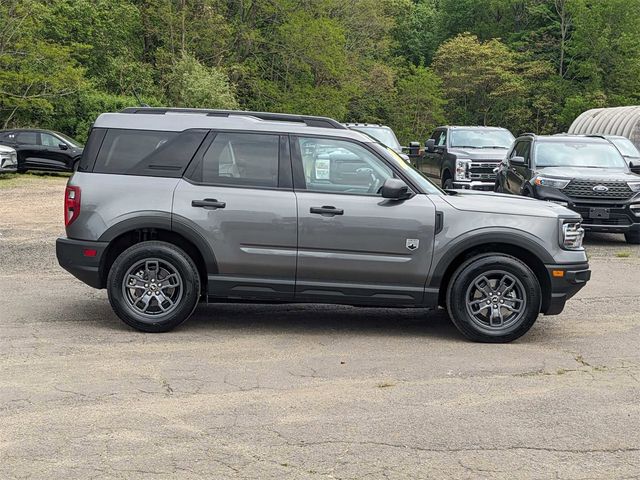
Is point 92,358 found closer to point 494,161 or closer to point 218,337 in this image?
point 218,337

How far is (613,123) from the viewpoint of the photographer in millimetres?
30547

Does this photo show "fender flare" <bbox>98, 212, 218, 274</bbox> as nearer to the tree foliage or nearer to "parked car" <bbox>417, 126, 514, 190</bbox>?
"parked car" <bbox>417, 126, 514, 190</bbox>

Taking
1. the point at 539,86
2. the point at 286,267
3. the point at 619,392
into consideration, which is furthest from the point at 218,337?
the point at 539,86

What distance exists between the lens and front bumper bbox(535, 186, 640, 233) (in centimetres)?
1454

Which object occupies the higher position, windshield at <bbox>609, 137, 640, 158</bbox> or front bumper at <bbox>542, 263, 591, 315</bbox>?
windshield at <bbox>609, 137, 640, 158</bbox>

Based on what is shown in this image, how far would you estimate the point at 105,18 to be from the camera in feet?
151

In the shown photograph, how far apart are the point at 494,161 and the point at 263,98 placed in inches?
1387

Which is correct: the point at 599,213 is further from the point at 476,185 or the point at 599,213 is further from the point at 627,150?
the point at 476,185

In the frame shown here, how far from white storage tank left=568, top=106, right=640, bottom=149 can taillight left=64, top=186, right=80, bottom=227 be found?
24031 millimetres

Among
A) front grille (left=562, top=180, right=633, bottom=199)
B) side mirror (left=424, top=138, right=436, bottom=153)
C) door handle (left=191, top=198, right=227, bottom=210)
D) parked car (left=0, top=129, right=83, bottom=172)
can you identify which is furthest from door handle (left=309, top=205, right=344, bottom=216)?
parked car (left=0, top=129, right=83, bottom=172)

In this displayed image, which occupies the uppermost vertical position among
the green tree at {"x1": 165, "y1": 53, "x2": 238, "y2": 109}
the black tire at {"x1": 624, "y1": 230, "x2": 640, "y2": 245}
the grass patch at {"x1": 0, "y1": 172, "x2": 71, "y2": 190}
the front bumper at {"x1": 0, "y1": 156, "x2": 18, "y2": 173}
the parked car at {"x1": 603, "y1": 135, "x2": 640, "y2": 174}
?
the green tree at {"x1": 165, "y1": 53, "x2": 238, "y2": 109}

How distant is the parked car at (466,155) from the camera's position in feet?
67.4

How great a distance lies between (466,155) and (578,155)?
5018 mm

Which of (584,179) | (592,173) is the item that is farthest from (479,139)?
(584,179)
